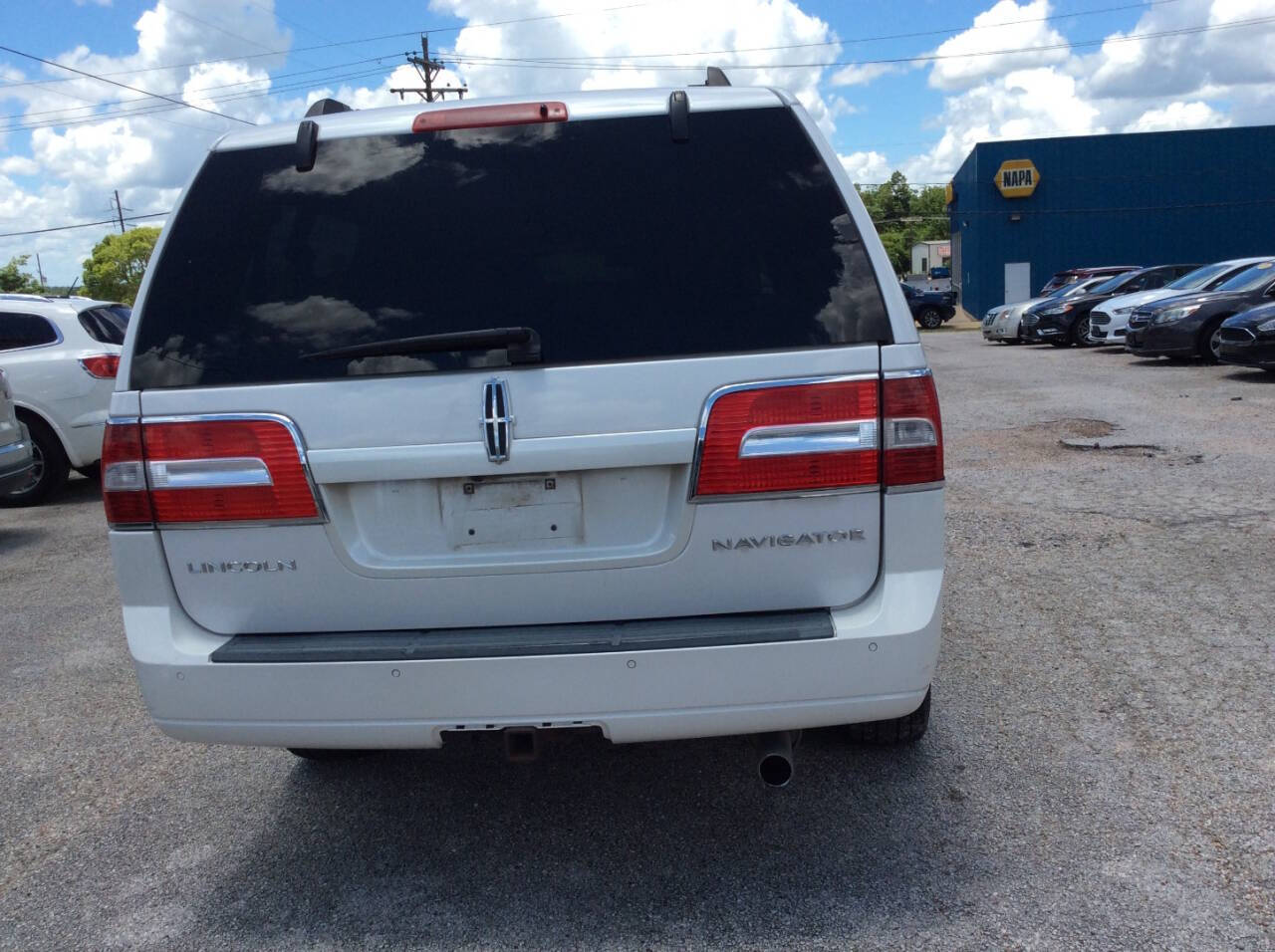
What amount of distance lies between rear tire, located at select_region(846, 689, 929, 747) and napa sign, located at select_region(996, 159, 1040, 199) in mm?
42195

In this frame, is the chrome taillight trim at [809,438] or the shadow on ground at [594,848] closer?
the chrome taillight trim at [809,438]

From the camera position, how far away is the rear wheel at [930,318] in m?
36.9

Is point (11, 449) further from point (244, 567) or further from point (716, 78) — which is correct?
point (716, 78)

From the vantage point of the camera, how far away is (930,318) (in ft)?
122

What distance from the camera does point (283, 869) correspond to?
10.9 feet

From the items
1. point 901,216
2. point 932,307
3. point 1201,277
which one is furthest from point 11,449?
point 901,216

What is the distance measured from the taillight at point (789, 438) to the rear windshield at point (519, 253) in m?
0.12

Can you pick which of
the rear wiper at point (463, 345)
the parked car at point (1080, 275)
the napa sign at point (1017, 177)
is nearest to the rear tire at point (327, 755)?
the rear wiper at point (463, 345)

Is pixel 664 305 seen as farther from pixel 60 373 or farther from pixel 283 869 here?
pixel 60 373

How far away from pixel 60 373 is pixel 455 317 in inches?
339

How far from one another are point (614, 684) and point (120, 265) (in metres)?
121

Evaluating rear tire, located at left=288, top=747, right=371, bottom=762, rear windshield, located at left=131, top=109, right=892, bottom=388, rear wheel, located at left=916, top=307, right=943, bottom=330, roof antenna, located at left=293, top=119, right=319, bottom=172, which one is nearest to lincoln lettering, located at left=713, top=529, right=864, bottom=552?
rear windshield, located at left=131, top=109, right=892, bottom=388

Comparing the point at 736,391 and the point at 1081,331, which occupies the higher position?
the point at 736,391

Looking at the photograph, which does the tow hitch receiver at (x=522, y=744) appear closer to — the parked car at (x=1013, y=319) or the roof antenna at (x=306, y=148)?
the roof antenna at (x=306, y=148)
